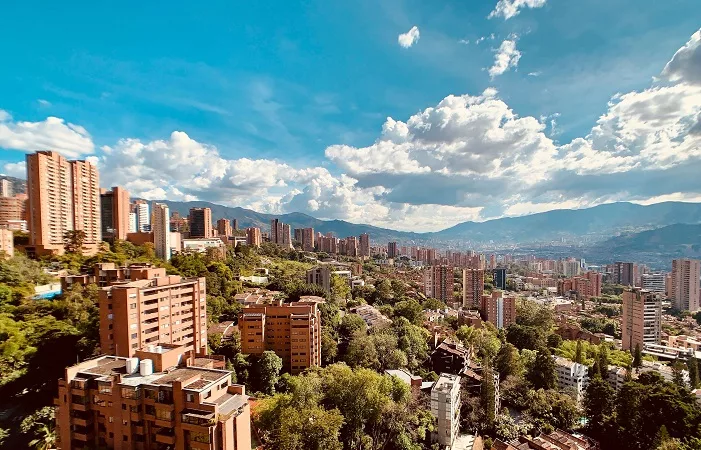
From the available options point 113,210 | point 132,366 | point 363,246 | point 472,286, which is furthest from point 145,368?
point 363,246

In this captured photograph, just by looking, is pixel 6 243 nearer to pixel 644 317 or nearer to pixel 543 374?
pixel 543 374

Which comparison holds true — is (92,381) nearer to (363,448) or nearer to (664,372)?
(363,448)

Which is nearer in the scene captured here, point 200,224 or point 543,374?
point 543,374

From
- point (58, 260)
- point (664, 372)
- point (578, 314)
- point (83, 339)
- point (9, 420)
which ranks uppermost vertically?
point (58, 260)

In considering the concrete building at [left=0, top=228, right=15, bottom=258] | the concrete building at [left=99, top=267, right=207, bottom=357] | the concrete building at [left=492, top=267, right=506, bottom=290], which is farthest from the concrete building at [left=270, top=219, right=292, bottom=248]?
the concrete building at [left=99, top=267, right=207, bottom=357]

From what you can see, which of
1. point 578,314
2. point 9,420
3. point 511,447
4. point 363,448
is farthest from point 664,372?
point 9,420

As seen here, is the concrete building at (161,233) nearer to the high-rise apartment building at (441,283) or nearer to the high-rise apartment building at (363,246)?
the high-rise apartment building at (441,283)
